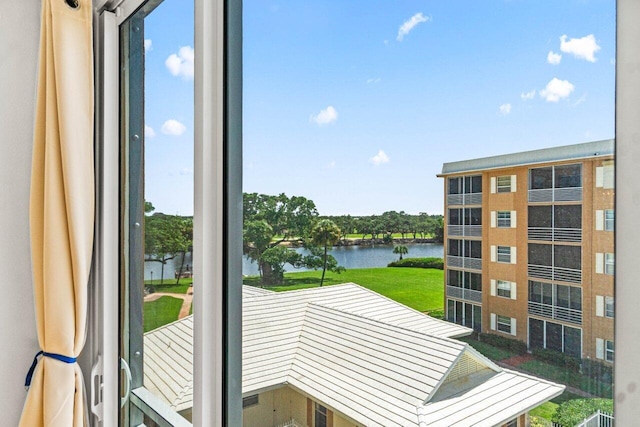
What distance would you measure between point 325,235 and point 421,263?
0.71ft

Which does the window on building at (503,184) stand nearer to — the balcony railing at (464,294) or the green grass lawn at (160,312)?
the balcony railing at (464,294)

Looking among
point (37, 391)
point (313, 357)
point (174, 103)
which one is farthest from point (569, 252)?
point (37, 391)

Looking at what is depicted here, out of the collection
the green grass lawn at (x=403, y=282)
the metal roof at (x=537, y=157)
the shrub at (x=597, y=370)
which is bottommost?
the shrub at (x=597, y=370)

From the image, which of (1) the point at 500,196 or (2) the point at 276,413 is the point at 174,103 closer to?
(2) the point at 276,413

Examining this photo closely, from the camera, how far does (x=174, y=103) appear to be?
1238 mm

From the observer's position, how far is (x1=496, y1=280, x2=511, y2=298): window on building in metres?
0.51

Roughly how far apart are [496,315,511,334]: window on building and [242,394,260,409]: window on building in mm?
611

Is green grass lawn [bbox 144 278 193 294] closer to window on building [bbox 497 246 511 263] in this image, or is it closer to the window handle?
the window handle

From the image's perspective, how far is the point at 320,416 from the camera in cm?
80

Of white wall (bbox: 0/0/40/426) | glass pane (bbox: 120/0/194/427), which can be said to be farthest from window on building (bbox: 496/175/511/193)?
white wall (bbox: 0/0/40/426)

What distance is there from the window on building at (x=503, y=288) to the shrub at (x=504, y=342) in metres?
0.05

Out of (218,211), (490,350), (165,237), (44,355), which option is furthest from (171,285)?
(490,350)

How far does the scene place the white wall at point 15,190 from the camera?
1687 millimetres

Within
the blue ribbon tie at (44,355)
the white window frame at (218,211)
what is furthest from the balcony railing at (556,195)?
the blue ribbon tie at (44,355)
